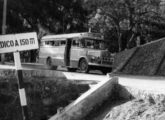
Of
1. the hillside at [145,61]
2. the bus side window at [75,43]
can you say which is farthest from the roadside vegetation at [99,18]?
the hillside at [145,61]

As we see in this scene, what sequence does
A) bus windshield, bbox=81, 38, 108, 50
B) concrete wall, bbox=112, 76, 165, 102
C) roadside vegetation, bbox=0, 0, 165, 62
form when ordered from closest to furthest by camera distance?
concrete wall, bbox=112, 76, 165, 102, bus windshield, bbox=81, 38, 108, 50, roadside vegetation, bbox=0, 0, 165, 62

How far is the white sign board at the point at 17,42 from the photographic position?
6.07 metres

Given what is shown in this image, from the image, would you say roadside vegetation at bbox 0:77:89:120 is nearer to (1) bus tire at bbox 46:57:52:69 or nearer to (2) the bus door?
(2) the bus door

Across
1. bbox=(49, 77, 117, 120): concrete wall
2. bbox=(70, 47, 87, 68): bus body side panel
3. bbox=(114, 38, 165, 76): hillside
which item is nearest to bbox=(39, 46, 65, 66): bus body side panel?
bbox=(70, 47, 87, 68): bus body side panel

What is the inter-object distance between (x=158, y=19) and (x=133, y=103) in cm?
2191

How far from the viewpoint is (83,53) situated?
72.5ft

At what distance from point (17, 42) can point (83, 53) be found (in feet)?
52.5

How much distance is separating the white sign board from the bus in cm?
1547

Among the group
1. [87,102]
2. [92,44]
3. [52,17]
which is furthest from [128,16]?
[87,102]

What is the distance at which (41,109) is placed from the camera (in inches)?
445

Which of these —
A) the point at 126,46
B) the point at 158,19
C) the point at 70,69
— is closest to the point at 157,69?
the point at 70,69

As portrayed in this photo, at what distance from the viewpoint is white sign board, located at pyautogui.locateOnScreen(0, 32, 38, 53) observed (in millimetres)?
6074

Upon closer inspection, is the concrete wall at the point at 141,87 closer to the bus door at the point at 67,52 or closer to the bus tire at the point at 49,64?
the bus door at the point at 67,52

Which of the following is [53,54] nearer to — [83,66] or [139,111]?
[83,66]
